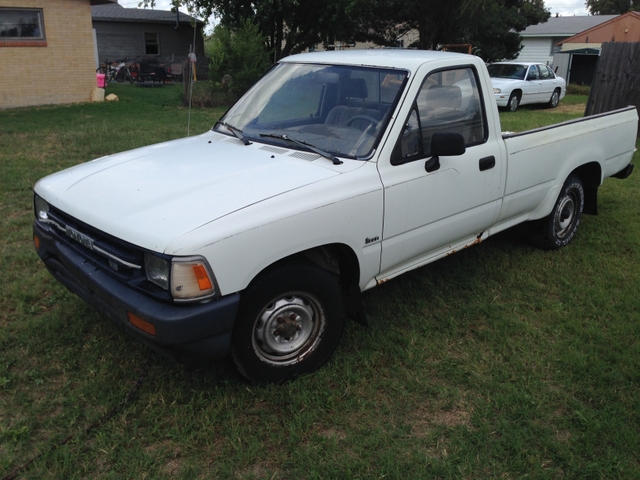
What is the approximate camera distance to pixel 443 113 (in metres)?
4.15

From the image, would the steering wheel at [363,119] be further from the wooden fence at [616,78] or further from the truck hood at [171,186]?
the wooden fence at [616,78]

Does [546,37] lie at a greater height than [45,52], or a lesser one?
greater

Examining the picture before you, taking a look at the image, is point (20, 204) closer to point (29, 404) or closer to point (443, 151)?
point (29, 404)

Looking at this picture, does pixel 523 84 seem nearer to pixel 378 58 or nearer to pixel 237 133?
pixel 378 58

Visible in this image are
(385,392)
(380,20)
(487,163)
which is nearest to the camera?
(385,392)

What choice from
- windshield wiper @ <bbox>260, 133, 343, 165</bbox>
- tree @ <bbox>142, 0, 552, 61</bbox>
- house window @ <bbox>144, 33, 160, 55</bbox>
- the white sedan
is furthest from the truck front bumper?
house window @ <bbox>144, 33, 160, 55</bbox>

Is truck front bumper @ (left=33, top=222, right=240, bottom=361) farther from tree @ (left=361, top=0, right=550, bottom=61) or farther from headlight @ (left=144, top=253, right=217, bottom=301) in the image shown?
tree @ (left=361, top=0, right=550, bottom=61)

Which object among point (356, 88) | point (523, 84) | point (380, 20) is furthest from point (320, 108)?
point (380, 20)

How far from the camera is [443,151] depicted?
3.69m

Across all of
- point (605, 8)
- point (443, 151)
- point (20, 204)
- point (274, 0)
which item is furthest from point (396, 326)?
point (605, 8)

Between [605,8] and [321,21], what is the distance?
6346 centimetres

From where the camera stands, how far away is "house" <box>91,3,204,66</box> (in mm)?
30000

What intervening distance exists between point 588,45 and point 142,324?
3853 cm

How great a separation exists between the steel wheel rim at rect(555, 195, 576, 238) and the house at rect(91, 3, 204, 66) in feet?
87.2
